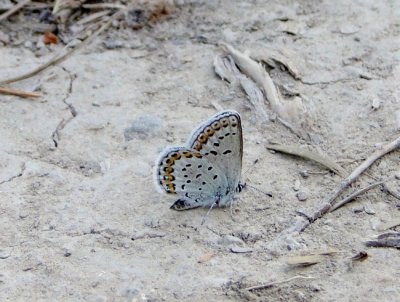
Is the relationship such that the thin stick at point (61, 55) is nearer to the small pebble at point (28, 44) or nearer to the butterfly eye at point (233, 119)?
A: the small pebble at point (28, 44)

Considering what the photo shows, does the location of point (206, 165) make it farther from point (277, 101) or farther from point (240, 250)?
point (277, 101)

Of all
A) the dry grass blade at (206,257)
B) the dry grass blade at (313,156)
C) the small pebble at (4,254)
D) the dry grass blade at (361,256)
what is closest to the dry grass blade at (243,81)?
the dry grass blade at (313,156)

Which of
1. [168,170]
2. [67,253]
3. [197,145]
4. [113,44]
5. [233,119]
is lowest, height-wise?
[67,253]

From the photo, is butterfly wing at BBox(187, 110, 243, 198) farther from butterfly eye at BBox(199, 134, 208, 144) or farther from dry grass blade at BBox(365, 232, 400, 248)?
dry grass blade at BBox(365, 232, 400, 248)

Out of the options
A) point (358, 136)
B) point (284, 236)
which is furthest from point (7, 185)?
point (358, 136)

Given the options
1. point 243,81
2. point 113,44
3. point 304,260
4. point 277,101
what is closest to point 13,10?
point 113,44
